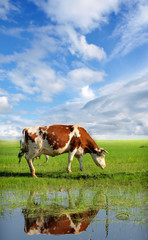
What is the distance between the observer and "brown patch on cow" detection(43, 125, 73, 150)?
1277 cm

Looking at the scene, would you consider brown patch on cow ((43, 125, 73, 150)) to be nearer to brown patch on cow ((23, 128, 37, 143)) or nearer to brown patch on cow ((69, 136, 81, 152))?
brown patch on cow ((69, 136, 81, 152))

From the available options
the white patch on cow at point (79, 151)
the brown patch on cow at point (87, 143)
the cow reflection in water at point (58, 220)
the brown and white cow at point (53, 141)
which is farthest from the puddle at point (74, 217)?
the brown patch on cow at point (87, 143)

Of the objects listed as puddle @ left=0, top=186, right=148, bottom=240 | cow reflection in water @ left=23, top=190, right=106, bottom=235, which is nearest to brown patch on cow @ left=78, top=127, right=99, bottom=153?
puddle @ left=0, top=186, right=148, bottom=240

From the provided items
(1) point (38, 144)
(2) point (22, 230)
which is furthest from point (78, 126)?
(2) point (22, 230)

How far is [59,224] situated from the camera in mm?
4855

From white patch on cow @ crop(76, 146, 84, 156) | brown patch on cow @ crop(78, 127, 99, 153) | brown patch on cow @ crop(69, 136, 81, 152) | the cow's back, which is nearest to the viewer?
the cow's back

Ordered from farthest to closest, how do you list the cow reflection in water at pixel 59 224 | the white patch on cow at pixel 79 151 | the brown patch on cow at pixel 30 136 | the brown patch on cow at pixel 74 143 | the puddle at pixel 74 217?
the white patch on cow at pixel 79 151
the brown patch on cow at pixel 74 143
the brown patch on cow at pixel 30 136
the cow reflection in water at pixel 59 224
the puddle at pixel 74 217

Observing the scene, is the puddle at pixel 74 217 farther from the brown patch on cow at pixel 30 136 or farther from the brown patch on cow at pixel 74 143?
the brown patch on cow at pixel 74 143

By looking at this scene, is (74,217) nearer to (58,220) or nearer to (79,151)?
(58,220)

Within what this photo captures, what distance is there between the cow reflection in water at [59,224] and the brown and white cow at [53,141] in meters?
7.21

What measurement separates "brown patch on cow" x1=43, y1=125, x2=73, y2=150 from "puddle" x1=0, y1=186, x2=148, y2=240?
5334 mm

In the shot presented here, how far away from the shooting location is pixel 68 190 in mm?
8539

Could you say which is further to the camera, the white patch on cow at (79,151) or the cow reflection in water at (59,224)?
the white patch on cow at (79,151)

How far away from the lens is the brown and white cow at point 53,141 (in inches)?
500
